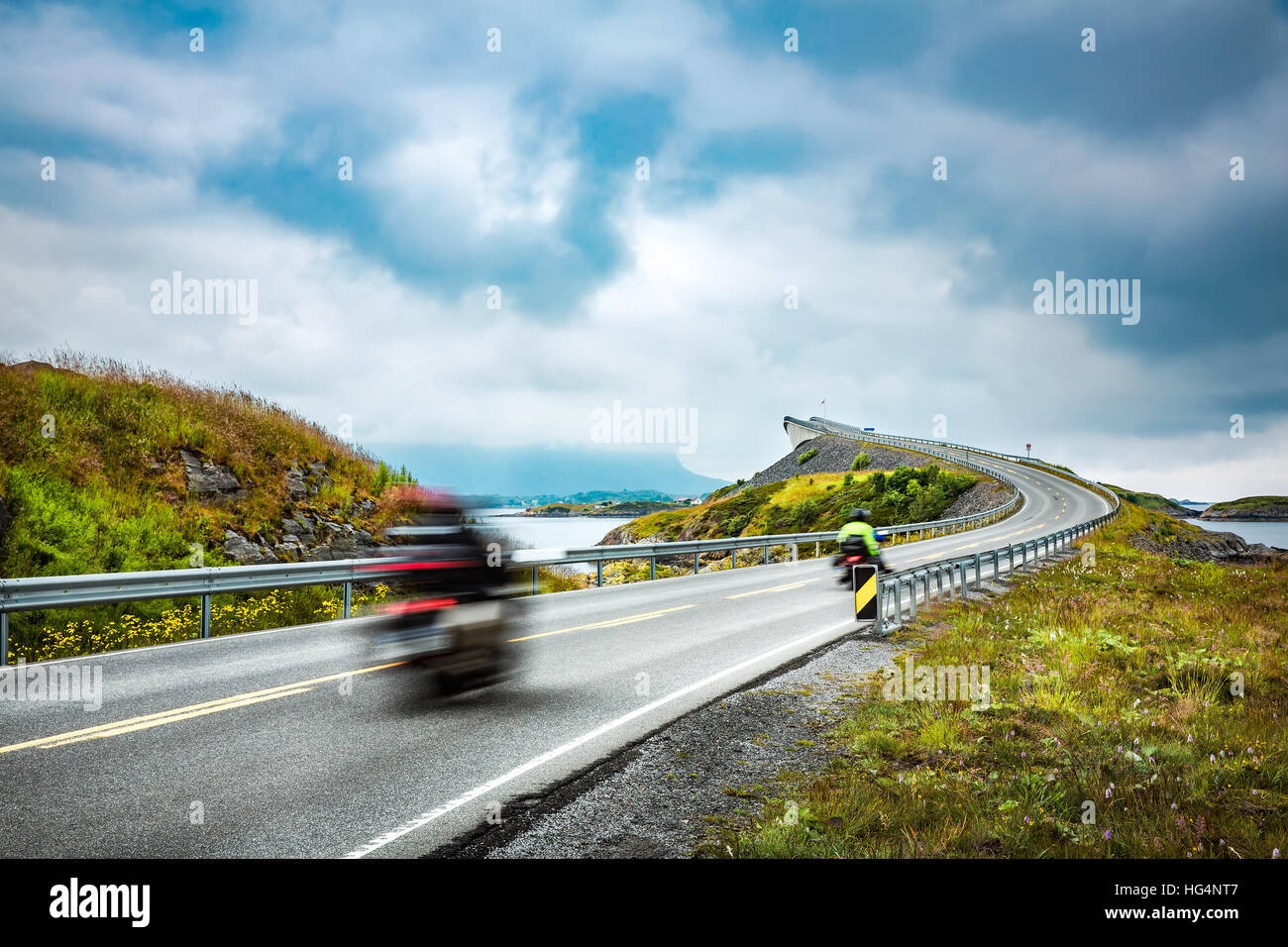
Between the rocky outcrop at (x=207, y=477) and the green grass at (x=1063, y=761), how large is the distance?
13260mm

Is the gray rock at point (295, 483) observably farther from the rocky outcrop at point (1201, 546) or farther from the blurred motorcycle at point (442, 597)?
the rocky outcrop at point (1201, 546)

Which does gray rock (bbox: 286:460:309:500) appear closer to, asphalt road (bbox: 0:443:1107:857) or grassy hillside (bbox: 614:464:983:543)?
asphalt road (bbox: 0:443:1107:857)

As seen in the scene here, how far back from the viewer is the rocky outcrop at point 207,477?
1412 centimetres

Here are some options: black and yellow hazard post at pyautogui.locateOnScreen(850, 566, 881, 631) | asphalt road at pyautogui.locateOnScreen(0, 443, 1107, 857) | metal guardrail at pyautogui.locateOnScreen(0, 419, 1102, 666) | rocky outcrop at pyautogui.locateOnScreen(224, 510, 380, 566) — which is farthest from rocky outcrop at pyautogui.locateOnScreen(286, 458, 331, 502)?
black and yellow hazard post at pyautogui.locateOnScreen(850, 566, 881, 631)

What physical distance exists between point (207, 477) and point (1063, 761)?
1544cm

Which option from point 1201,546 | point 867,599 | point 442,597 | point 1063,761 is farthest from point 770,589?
point 1201,546

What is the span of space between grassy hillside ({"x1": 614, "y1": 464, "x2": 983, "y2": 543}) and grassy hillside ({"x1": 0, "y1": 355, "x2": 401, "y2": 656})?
4108cm

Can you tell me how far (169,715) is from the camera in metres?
6.11

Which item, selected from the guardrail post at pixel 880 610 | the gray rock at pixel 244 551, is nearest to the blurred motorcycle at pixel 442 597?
the guardrail post at pixel 880 610

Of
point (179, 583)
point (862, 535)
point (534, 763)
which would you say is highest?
point (862, 535)

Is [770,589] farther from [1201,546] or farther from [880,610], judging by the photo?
[1201,546]
